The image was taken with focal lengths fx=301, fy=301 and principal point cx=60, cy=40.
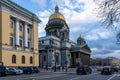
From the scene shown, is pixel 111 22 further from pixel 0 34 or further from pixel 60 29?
pixel 60 29

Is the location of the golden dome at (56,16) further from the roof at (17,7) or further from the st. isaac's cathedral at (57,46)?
the roof at (17,7)

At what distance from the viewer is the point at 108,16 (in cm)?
1830

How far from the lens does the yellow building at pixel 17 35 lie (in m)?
66.1

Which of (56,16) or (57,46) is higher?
(56,16)

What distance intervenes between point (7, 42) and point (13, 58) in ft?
14.6

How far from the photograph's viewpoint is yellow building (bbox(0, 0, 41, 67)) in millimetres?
66125

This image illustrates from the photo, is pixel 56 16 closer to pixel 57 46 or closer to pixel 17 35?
pixel 57 46

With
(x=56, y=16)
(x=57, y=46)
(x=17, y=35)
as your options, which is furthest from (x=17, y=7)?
(x=56, y=16)

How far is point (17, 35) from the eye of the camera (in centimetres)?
7275

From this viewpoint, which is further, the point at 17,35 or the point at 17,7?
the point at 17,7

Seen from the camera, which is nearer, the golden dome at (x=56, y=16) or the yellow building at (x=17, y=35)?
the yellow building at (x=17, y=35)

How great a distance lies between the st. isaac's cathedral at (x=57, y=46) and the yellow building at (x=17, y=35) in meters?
44.0

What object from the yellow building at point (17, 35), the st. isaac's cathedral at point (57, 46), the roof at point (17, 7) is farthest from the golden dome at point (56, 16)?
the roof at point (17, 7)

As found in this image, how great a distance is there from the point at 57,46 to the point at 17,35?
215 feet
